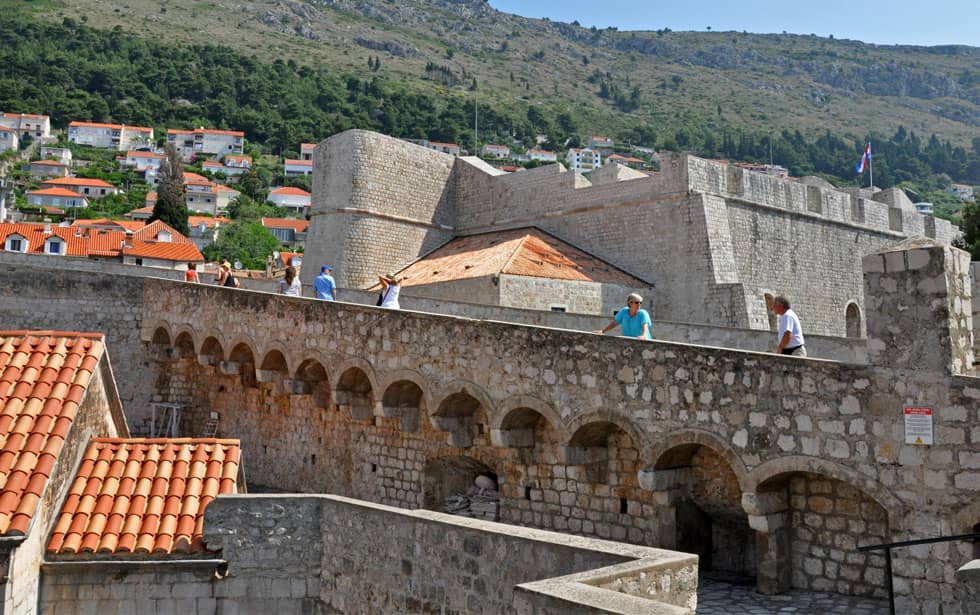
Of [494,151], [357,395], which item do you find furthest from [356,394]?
[494,151]

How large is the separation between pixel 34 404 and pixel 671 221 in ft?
64.2

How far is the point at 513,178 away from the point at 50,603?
2377cm

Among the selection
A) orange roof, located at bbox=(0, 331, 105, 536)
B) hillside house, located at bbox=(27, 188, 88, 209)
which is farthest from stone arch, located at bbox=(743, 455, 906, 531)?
hillside house, located at bbox=(27, 188, 88, 209)

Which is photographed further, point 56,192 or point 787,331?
point 56,192

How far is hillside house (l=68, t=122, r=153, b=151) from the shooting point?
13156 centimetres

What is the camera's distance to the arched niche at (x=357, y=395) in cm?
1410

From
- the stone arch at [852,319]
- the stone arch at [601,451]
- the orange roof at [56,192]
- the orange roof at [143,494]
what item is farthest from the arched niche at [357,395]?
the orange roof at [56,192]

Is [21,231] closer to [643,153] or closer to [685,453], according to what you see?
[685,453]

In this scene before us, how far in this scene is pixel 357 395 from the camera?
46.7 feet

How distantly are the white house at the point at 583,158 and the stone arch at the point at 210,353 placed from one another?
133957 millimetres

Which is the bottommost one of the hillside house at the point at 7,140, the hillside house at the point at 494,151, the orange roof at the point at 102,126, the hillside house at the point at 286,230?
the hillside house at the point at 286,230

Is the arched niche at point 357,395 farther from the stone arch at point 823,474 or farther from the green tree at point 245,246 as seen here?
the green tree at point 245,246

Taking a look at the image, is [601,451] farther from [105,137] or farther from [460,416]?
[105,137]

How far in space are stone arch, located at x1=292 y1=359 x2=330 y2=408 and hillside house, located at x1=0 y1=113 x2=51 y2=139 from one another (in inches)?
5191
